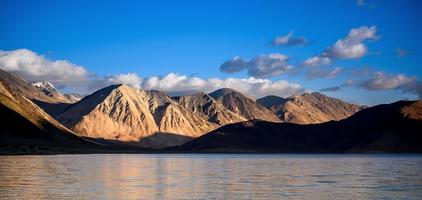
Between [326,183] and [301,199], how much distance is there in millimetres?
18652

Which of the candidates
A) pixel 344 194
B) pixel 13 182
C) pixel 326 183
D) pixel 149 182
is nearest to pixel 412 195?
pixel 344 194

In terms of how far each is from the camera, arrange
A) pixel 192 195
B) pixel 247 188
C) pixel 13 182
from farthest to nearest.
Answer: pixel 13 182 < pixel 247 188 < pixel 192 195

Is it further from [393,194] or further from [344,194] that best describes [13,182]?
[393,194]

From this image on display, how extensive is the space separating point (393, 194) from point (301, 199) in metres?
10.4

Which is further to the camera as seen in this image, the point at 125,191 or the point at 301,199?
the point at 125,191

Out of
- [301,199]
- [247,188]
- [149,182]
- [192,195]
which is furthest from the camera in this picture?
[149,182]

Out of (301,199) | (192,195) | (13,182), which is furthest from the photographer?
(13,182)

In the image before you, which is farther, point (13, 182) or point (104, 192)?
point (13, 182)

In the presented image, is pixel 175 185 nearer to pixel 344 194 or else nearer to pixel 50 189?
pixel 50 189

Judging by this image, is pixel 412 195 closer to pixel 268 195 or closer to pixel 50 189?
pixel 268 195

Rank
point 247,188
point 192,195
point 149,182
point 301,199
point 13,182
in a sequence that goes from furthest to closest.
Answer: point 149,182 < point 13,182 < point 247,188 < point 192,195 < point 301,199

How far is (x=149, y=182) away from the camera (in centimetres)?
7081

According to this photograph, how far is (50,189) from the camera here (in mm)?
58344

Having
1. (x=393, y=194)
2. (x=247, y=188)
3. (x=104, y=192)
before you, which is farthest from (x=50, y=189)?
(x=393, y=194)
